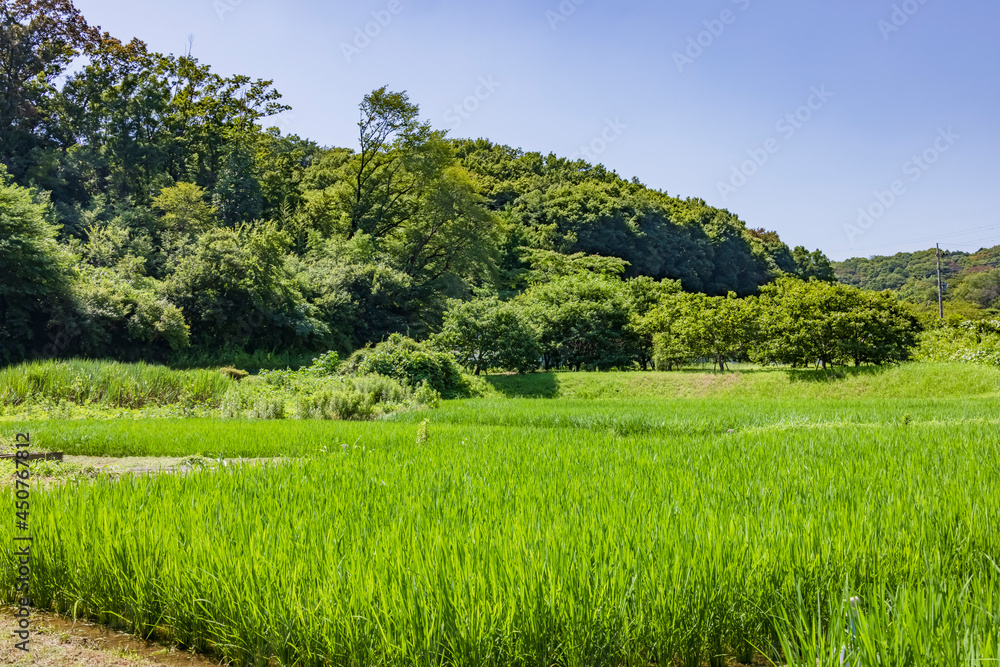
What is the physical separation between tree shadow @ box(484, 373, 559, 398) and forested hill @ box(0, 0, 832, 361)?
9651 millimetres

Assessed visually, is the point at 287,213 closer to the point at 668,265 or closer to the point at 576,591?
the point at 668,265

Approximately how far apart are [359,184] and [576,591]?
34.8 meters

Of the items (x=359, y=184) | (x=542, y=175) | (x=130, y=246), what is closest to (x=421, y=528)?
(x=130, y=246)

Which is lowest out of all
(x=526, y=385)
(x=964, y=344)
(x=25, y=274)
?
(x=526, y=385)

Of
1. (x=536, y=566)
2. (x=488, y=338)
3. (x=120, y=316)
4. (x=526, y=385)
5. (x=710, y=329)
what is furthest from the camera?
(x=488, y=338)

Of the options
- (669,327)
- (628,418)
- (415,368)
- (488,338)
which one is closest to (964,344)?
(669,327)

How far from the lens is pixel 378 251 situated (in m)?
30.4

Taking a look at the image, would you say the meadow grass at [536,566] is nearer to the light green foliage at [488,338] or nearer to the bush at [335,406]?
the bush at [335,406]

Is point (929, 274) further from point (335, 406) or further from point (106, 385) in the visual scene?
point (106, 385)

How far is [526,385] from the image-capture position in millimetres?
19312

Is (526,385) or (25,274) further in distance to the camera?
(526,385)

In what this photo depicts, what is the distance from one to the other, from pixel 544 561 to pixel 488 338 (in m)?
19.1

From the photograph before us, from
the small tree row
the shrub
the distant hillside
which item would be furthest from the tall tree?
the distant hillside

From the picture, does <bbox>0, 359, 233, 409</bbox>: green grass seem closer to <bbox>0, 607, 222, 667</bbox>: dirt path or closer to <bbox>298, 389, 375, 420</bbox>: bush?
<bbox>298, 389, 375, 420</bbox>: bush
